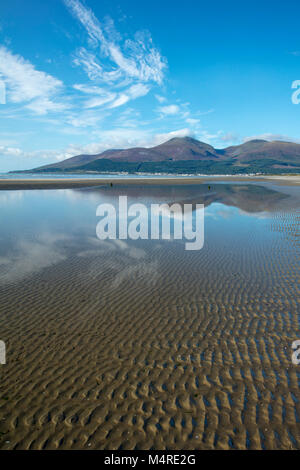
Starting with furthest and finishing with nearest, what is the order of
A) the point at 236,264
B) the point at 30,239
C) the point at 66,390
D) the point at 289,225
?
1. the point at 289,225
2. the point at 30,239
3. the point at 236,264
4. the point at 66,390

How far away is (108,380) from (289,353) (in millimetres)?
5583

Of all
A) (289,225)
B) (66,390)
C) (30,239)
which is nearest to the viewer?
(66,390)

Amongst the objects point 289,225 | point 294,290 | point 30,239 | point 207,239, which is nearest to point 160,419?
point 294,290

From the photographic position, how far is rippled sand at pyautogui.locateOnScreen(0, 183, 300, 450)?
19.0 ft

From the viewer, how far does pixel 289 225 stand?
25.9 meters

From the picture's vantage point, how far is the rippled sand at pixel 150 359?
578cm

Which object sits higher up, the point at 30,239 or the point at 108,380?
the point at 30,239

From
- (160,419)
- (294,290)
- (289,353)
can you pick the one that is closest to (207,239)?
(294,290)

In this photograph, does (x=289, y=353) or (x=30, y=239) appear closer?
(x=289, y=353)

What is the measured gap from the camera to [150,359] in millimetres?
7895

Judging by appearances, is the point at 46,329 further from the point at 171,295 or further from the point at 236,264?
the point at 236,264

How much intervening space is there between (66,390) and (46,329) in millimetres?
2994
